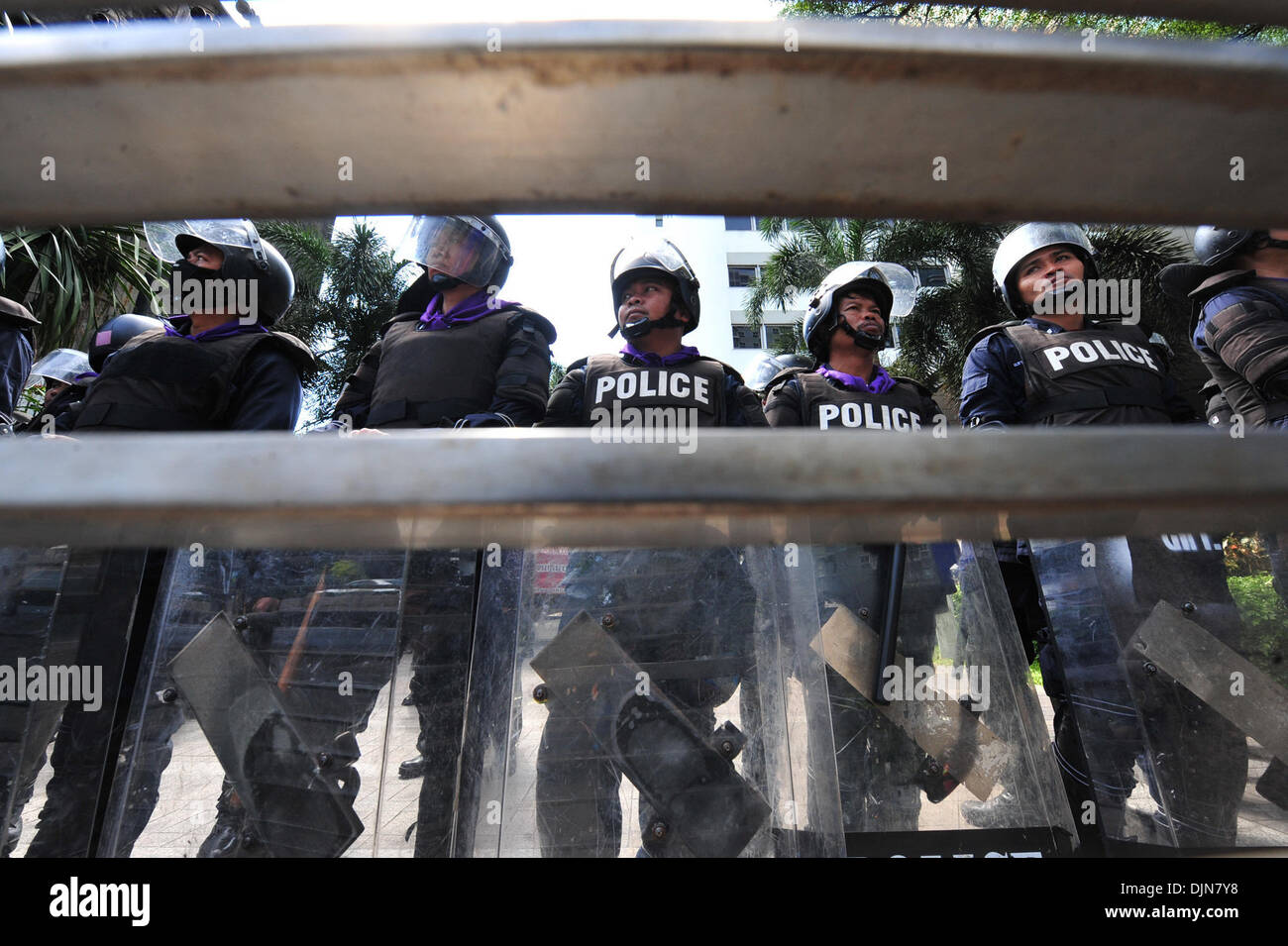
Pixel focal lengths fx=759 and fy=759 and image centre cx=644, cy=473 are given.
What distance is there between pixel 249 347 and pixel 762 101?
3.05 metres

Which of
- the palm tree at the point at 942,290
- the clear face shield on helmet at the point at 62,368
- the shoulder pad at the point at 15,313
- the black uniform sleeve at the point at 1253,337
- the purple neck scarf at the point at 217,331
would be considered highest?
the palm tree at the point at 942,290

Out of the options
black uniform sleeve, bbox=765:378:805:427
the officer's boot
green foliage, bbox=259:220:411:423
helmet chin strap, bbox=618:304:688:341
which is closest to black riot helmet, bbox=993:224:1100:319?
black uniform sleeve, bbox=765:378:805:427

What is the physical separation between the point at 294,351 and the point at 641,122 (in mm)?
3042

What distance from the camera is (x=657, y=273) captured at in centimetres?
360

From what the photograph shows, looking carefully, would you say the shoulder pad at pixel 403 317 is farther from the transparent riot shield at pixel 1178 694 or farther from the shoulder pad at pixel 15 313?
the transparent riot shield at pixel 1178 694

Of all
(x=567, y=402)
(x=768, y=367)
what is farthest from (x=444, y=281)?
(x=768, y=367)

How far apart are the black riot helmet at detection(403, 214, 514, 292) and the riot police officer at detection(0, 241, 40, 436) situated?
68.0 inches

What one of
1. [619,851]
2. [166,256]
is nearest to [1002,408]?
[619,851]

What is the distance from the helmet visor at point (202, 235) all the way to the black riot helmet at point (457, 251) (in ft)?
2.33

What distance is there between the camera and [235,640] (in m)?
2.28

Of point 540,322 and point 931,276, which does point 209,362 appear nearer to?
point 540,322

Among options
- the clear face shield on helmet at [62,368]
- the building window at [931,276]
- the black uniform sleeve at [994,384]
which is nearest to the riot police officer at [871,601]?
the black uniform sleeve at [994,384]

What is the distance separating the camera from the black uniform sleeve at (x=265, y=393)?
9.68 feet

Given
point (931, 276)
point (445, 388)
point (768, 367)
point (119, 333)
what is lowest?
point (445, 388)
